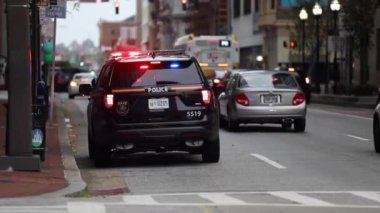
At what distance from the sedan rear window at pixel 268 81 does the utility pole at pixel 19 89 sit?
9388 mm

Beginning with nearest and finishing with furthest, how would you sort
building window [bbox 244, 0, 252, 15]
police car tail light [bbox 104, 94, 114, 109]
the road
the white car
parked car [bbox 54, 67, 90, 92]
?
the road
police car tail light [bbox 104, 94, 114, 109]
the white car
parked car [bbox 54, 67, 90, 92]
building window [bbox 244, 0, 252, 15]

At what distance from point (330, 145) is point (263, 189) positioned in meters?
6.88

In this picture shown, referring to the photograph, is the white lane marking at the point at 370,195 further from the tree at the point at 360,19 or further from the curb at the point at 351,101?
the tree at the point at 360,19

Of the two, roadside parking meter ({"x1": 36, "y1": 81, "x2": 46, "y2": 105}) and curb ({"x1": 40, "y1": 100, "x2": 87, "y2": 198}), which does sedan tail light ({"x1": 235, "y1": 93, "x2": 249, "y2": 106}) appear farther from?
roadside parking meter ({"x1": 36, "y1": 81, "x2": 46, "y2": 105})

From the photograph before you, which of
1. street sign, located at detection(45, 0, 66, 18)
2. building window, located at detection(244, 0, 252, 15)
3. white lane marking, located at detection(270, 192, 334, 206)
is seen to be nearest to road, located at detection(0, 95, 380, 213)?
white lane marking, located at detection(270, 192, 334, 206)

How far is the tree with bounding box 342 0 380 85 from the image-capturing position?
139 feet

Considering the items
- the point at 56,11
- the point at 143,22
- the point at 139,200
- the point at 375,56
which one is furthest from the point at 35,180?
the point at 143,22

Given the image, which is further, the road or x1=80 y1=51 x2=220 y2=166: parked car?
x1=80 y1=51 x2=220 y2=166: parked car

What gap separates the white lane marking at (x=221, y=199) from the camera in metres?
10.0

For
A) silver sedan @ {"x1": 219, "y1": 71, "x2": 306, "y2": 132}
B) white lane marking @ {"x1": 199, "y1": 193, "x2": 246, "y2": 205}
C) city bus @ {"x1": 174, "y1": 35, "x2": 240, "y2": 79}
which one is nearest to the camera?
white lane marking @ {"x1": 199, "y1": 193, "x2": 246, "y2": 205}

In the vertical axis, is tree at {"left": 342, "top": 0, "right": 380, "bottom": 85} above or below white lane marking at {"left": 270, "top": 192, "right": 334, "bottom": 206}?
above

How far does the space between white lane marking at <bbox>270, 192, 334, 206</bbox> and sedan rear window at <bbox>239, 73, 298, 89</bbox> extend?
9999 mm

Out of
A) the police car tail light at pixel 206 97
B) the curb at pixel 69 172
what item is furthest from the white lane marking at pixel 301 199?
the police car tail light at pixel 206 97

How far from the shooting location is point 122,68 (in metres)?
13.7
